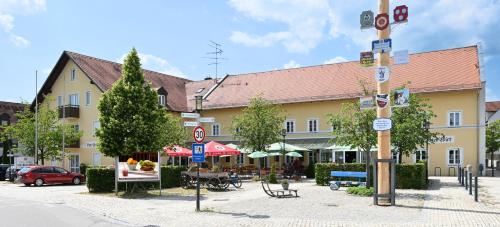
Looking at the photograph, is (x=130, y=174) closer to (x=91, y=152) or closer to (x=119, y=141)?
(x=119, y=141)

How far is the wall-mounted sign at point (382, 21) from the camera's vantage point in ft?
53.0

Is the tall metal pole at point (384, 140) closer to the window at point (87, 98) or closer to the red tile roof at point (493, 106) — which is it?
the window at point (87, 98)

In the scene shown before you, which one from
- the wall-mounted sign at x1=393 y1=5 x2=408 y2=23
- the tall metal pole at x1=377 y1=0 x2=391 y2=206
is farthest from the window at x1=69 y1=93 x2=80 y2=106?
the wall-mounted sign at x1=393 y1=5 x2=408 y2=23

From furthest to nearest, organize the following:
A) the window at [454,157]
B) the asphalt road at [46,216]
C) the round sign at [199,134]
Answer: the window at [454,157] → the round sign at [199,134] → the asphalt road at [46,216]

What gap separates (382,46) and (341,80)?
2537 cm

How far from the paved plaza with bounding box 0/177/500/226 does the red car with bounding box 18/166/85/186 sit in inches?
394

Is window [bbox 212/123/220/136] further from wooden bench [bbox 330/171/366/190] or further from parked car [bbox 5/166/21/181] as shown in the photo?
wooden bench [bbox 330/171/366/190]

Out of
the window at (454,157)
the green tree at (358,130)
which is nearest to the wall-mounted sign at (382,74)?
the green tree at (358,130)

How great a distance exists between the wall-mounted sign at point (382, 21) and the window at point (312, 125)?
25.0 metres

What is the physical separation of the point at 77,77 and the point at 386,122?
33.9 metres

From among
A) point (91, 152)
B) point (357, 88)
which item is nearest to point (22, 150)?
point (91, 152)

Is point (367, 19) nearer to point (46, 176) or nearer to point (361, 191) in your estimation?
point (361, 191)

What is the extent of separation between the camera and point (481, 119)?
3447cm

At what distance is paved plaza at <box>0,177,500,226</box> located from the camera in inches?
498
